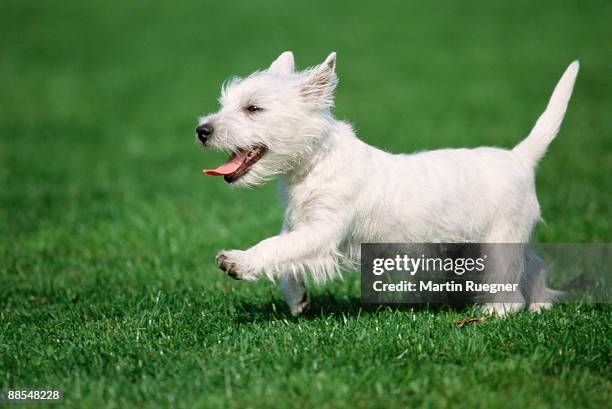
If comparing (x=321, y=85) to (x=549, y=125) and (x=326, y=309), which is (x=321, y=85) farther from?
(x=549, y=125)

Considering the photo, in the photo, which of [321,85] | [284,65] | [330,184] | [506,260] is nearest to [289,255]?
[330,184]

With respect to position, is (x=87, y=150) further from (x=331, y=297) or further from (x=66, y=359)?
(x=66, y=359)

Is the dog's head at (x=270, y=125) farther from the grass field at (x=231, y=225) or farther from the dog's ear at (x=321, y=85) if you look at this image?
the grass field at (x=231, y=225)

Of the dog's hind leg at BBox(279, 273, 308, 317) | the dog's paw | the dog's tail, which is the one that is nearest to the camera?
the dog's paw

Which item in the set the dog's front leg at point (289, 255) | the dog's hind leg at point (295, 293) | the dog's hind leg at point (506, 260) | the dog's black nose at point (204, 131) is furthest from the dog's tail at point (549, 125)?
the dog's black nose at point (204, 131)

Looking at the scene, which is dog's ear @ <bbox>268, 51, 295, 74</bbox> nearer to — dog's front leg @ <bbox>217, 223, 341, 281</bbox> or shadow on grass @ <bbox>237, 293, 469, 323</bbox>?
dog's front leg @ <bbox>217, 223, 341, 281</bbox>

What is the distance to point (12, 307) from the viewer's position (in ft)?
19.5

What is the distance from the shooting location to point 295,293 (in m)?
5.53

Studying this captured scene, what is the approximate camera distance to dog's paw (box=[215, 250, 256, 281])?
478cm

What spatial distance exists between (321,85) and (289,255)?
1201 mm

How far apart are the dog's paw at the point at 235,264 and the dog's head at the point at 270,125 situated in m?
0.60

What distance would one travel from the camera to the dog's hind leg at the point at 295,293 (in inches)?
217

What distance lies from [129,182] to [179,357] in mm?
6683

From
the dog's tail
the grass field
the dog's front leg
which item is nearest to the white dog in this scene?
the dog's front leg
